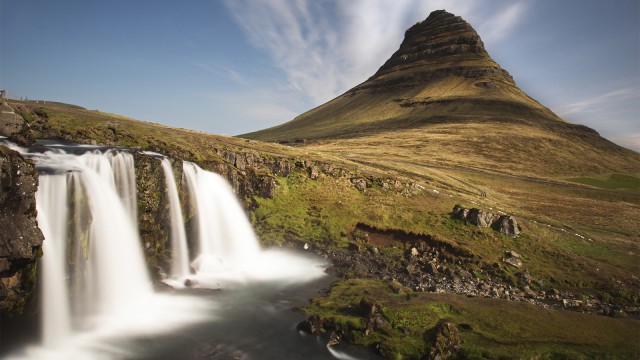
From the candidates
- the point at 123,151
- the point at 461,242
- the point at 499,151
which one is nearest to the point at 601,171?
the point at 499,151

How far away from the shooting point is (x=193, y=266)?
100 feet

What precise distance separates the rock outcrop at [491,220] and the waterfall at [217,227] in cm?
2311

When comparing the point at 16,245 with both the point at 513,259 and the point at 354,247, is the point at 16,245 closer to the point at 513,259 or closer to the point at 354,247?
the point at 354,247

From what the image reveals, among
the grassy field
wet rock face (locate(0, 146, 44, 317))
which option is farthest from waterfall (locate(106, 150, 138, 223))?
the grassy field

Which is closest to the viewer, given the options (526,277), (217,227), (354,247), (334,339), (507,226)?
(334,339)

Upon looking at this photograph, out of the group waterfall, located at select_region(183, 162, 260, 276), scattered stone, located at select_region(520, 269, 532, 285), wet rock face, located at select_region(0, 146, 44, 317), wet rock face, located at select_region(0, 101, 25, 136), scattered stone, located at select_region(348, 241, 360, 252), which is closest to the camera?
wet rock face, located at select_region(0, 146, 44, 317)

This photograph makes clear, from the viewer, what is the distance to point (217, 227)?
115ft

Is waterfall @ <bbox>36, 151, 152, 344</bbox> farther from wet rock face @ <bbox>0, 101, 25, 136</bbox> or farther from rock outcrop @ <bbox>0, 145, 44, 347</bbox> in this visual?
wet rock face @ <bbox>0, 101, 25, 136</bbox>

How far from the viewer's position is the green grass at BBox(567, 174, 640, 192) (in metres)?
104

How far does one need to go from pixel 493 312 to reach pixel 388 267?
11.4 metres

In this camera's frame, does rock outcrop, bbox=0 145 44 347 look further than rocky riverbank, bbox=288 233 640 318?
No

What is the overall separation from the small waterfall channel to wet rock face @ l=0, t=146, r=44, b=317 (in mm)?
1332

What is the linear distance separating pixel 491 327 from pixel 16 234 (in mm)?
24744

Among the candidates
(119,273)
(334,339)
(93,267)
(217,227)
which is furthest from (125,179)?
(334,339)
